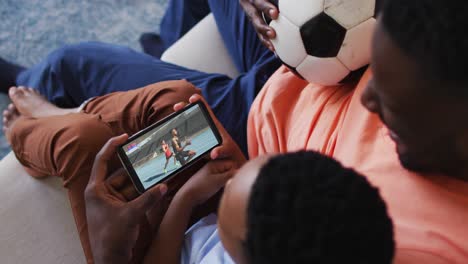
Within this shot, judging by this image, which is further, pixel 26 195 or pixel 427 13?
pixel 26 195

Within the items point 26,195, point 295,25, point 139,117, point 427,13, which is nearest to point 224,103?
point 139,117

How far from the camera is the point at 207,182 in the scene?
0.86 metres

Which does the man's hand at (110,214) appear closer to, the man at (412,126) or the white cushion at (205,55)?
the man at (412,126)

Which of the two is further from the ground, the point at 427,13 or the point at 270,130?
the point at 427,13

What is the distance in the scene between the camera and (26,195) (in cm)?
102

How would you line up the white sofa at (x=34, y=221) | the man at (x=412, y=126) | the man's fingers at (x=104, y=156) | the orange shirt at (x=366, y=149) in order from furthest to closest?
the white sofa at (x=34, y=221) < the man's fingers at (x=104, y=156) < the orange shirt at (x=366, y=149) < the man at (x=412, y=126)

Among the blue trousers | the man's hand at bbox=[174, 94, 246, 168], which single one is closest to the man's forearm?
the man's hand at bbox=[174, 94, 246, 168]

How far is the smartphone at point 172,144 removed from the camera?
2.84ft

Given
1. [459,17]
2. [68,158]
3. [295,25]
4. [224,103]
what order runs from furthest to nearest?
[224,103]
[68,158]
[295,25]
[459,17]

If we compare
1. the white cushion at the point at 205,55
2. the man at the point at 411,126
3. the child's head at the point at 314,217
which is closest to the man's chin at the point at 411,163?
the man at the point at 411,126

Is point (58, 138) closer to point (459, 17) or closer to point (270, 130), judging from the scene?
point (270, 130)

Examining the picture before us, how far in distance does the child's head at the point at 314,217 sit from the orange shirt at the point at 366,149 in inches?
4.6

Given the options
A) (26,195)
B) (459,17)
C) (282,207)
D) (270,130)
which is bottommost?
(26,195)

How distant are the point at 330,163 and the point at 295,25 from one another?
31 cm
